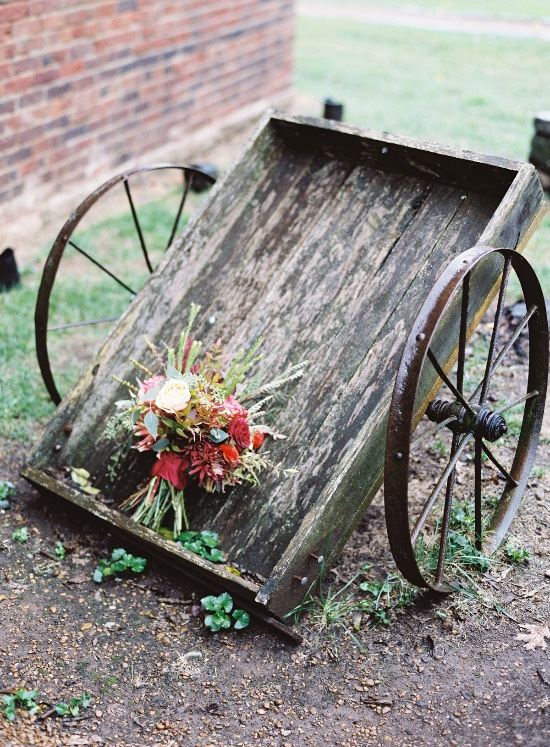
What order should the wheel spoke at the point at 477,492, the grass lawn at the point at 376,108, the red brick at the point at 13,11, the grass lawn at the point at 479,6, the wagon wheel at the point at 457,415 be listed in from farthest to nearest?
the grass lawn at the point at 479,6
the red brick at the point at 13,11
the grass lawn at the point at 376,108
the wheel spoke at the point at 477,492
the wagon wheel at the point at 457,415

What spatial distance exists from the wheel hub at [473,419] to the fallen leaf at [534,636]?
2.12 ft

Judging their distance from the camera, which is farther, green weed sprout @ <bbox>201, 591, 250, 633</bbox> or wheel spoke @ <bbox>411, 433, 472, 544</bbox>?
green weed sprout @ <bbox>201, 591, 250, 633</bbox>

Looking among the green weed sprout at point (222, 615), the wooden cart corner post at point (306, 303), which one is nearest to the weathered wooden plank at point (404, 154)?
the wooden cart corner post at point (306, 303)

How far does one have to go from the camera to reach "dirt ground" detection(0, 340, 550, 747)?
2320 millimetres

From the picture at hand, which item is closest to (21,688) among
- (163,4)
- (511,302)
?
(511,302)

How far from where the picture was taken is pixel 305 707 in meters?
2.41

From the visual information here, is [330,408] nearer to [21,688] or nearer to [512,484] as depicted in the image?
[512,484]

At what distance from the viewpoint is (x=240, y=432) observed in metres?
2.74

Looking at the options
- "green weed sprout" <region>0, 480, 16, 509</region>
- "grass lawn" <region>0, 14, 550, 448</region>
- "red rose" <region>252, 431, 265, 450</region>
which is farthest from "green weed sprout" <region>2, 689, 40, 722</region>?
"grass lawn" <region>0, 14, 550, 448</region>

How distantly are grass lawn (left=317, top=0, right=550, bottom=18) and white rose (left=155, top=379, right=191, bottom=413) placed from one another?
12.6m

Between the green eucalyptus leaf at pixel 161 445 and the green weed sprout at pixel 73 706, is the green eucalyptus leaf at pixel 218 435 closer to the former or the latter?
the green eucalyptus leaf at pixel 161 445

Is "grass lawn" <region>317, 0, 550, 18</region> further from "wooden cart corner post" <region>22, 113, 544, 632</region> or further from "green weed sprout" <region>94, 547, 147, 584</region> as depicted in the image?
"green weed sprout" <region>94, 547, 147, 584</region>

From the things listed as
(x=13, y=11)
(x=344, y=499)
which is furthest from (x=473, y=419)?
(x=13, y=11)

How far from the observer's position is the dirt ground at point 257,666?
232cm
